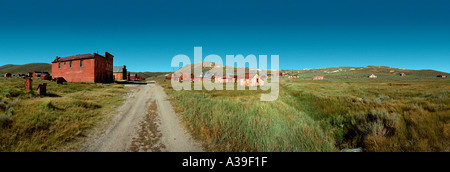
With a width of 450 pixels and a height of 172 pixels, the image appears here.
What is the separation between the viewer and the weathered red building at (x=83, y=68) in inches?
1403

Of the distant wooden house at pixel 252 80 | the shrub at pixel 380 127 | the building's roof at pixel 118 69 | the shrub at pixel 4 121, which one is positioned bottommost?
the shrub at pixel 380 127

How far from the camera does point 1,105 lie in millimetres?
8008

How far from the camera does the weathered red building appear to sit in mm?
35625

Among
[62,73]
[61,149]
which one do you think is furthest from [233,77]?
[61,149]

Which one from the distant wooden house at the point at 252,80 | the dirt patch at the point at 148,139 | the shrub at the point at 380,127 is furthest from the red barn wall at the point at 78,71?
the shrub at the point at 380,127

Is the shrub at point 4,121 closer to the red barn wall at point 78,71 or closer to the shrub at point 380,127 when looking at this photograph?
the shrub at point 380,127

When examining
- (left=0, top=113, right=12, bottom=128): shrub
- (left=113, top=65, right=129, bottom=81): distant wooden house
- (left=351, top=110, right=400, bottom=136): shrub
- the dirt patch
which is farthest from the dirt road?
(left=113, top=65, right=129, bottom=81): distant wooden house

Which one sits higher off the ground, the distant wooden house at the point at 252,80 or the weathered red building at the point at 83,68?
the weathered red building at the point at 83,68

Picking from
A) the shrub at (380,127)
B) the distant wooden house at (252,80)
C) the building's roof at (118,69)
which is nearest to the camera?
the shrub at (380,127)

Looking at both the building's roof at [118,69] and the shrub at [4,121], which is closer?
the shrub at [4,121]

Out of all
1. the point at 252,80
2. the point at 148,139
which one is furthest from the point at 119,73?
the point at 148,139

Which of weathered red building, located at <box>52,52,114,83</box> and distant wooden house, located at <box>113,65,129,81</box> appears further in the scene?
distant wooden house, located at <box>113,65,129,81</box>

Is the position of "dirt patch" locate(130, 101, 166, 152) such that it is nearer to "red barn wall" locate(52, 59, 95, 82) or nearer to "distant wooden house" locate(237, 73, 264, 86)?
"distant wooden house" locate(237, 73, 264, 86)

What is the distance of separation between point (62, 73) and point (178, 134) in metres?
50.5
